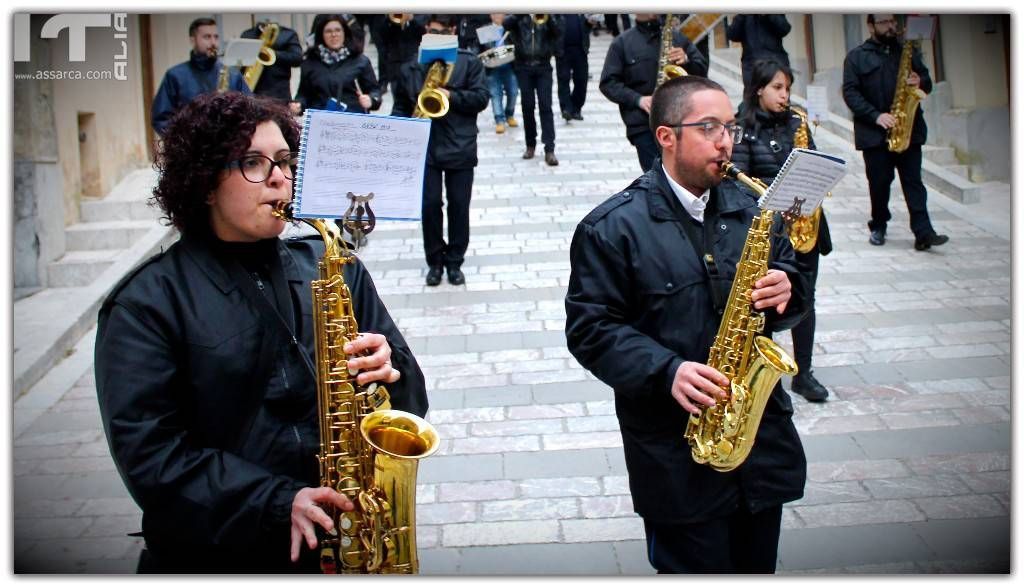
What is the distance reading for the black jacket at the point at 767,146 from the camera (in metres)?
5.41

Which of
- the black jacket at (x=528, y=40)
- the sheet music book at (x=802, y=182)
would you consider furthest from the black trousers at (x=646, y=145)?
the sheet music book at (x=802, y=182)

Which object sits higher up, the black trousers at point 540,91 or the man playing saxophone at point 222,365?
the black trousers at point 540,91

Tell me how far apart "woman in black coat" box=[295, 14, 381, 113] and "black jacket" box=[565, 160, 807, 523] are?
19.5 ft

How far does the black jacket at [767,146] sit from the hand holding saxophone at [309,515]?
345 centimetres

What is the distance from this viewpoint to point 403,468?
2504mm

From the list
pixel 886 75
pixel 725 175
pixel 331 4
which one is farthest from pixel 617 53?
pixel 725 175

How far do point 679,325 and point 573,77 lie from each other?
37.6 feet

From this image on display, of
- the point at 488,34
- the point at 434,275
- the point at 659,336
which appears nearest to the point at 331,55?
the point at 434,275

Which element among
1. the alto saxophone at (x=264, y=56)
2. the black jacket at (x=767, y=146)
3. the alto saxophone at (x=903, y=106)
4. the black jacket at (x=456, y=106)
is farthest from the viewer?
the alto saxophone at (x=264, y=56)

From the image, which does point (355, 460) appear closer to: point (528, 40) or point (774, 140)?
point (774, 140)

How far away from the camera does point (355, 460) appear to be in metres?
2.52

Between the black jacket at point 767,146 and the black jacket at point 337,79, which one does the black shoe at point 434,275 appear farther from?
the black jacket at point 767,146

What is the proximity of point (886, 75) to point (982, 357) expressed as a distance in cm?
300

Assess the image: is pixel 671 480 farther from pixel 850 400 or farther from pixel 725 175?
pixel 850 400
